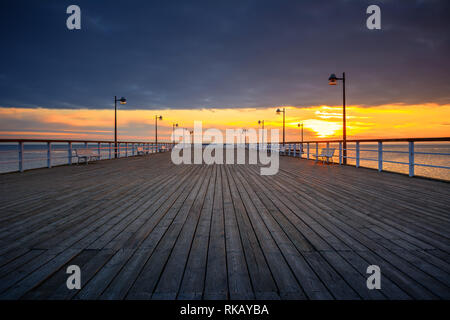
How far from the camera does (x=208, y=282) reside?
5.15 ft

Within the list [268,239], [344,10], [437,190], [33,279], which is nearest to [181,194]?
[268,239]

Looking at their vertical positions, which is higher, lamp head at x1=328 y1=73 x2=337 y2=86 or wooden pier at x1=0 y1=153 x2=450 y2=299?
lamp head at x1=328 y1=73 x2=337 y2=86

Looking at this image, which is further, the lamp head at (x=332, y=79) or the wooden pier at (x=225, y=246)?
the lamp head at (x=332, y=79)

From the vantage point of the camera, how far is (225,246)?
2.16 meters

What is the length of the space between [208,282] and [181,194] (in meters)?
3.05

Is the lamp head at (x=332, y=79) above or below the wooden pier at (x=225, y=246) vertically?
above

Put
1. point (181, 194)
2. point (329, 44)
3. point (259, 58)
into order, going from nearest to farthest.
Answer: point (181, 194)
point (329, 44)
point (259, 58)

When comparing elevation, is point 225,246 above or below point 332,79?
below

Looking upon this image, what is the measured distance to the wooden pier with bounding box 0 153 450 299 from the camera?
1498mm

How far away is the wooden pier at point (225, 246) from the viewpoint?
1.50 meters

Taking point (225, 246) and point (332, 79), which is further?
point (332, 79)
